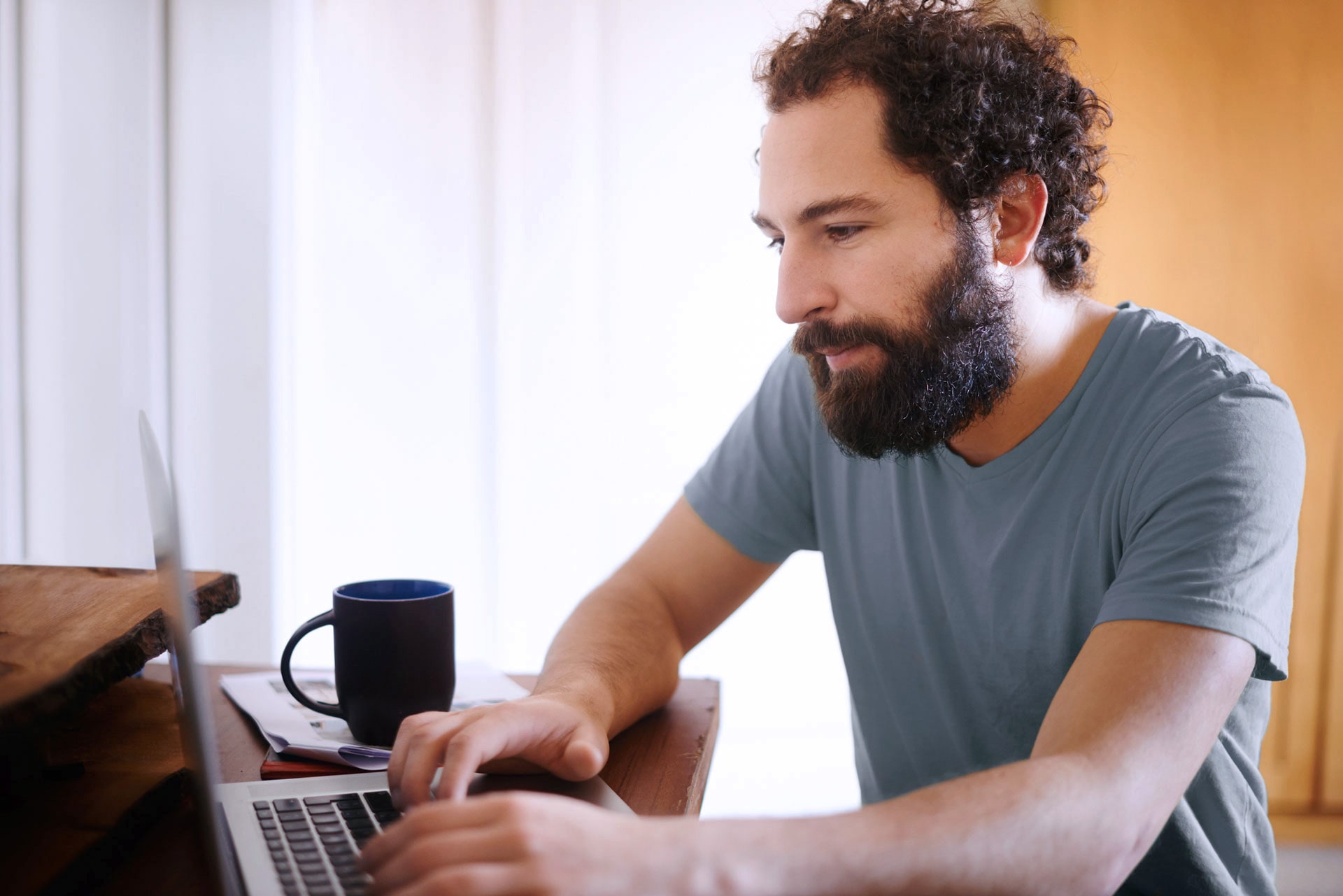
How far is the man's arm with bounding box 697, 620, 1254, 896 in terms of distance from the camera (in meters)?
0.51

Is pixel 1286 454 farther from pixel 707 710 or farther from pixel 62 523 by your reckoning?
pixel 62 523

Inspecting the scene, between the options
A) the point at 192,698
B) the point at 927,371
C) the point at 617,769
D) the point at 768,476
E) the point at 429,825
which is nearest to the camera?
the point at 192,698

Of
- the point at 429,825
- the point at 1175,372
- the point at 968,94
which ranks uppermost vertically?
the point at 968,94

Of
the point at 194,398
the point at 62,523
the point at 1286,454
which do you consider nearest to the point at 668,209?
the point at 194,398

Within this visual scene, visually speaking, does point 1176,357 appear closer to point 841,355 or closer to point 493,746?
point 841,355

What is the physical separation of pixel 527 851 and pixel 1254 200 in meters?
2.17

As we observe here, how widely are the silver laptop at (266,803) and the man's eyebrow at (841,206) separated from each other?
54 cm

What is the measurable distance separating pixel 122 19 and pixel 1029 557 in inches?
84.3

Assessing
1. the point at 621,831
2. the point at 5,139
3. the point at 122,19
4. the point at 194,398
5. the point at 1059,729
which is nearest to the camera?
the point at 621,831

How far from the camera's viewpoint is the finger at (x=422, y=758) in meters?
0.64

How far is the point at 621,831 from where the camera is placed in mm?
488

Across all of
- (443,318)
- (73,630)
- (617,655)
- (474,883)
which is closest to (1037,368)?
(617,655)

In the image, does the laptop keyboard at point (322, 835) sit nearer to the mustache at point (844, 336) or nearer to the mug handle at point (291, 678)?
the mug handle at point (291, 678)

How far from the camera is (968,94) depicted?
101 centimetres
